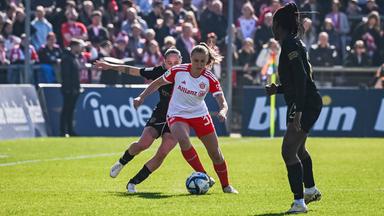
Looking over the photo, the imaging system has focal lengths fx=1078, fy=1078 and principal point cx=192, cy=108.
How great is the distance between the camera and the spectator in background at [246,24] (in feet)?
97.9

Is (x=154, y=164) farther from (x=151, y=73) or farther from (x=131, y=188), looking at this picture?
(x=151, y=73)

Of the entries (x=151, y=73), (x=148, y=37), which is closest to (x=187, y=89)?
(x=151, y=73)

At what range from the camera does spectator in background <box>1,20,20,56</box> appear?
28.9 metres

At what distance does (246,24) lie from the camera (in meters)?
30.0

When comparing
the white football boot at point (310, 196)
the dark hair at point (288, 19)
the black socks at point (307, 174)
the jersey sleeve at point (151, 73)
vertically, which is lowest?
the white football boot at point (310, 196)

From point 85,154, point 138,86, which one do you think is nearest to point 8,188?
point 85,154

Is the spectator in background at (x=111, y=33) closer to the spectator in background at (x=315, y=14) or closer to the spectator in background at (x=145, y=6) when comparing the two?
the spectator in background at (x=145, y=6)

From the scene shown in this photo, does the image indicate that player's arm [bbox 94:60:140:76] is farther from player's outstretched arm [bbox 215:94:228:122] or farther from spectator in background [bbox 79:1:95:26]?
spectator in background [bbox 79:1:95:26]

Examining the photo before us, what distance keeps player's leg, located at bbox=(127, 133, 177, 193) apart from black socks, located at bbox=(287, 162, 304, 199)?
2919 millimetres

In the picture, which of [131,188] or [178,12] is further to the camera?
[178,12]

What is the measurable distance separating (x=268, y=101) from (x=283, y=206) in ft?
54.0

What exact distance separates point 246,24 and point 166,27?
223 cm

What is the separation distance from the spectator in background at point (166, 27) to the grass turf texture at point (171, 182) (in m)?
6.11

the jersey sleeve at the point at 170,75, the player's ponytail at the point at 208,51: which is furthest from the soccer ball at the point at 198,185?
the player's ponytail at the point at 208,51
